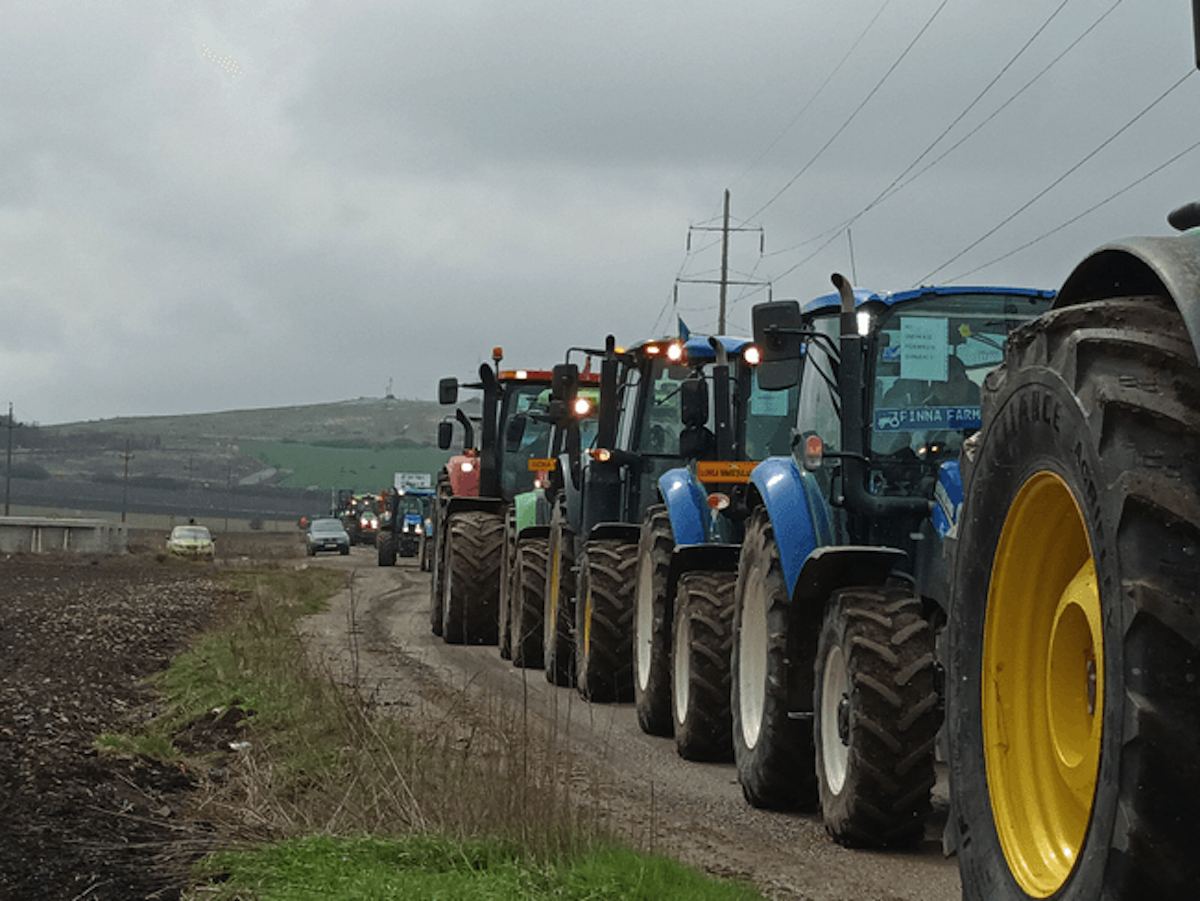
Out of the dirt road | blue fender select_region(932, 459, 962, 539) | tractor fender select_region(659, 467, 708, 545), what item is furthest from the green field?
blue fender select_region(932, 459, 962, 539)

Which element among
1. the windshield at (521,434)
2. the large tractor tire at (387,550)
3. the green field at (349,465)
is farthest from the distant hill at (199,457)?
the windshield at (521,434)

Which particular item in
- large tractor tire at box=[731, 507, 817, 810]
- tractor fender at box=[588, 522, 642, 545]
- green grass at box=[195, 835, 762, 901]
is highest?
tractor fender at box=[588, 522, 642, 545]

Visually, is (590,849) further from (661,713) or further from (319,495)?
(319,495)

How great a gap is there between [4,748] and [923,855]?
4946 millimetres

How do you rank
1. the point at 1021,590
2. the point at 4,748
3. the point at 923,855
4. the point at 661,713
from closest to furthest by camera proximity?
the point at 1021,590 < the point at 923,855 < the point at 4,748 < the point at 661,713

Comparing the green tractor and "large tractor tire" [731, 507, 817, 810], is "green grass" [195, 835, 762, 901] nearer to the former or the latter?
"large tractor tire" [731, 507, 817, 810]

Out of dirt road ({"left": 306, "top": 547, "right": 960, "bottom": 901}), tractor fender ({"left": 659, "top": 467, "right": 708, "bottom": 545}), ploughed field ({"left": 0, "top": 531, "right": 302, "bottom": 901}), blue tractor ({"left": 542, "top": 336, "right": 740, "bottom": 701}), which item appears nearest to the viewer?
ploughed field ({"left": 0, "top": 531, "right": 302, "bottom": 901})

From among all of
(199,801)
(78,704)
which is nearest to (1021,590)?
(199,801)

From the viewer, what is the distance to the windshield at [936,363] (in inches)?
290

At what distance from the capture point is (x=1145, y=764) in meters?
2.72

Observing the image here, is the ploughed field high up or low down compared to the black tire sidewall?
down

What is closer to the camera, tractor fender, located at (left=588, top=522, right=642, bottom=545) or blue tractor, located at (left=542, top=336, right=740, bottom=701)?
blue tractor, located at (left=542, top=336, right=740, bottom=701)

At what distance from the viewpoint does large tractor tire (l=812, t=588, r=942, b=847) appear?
6.48 m

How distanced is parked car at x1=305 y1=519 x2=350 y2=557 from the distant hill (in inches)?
2657
